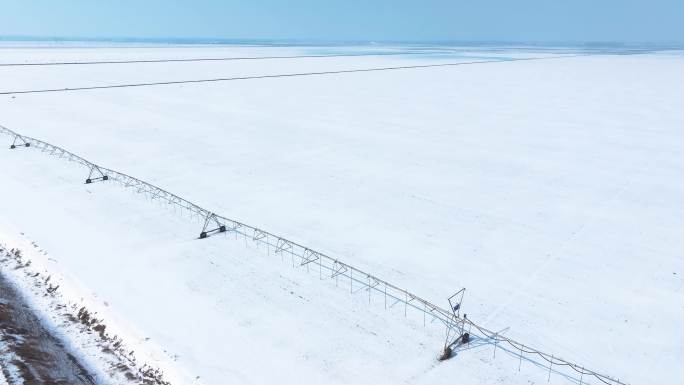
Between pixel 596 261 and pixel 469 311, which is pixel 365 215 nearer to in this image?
pixel 469 311

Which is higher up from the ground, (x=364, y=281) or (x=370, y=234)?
(x=370, y=234)

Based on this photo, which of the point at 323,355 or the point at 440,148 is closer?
the point at 323,355

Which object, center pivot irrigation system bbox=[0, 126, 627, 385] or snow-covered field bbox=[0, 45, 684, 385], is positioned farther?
snow-covered field bbox=[0, 45, 684, 385]

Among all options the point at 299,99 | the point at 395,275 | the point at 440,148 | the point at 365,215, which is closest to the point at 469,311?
the point at 395,275

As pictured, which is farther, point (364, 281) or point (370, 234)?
point (370, 234)
